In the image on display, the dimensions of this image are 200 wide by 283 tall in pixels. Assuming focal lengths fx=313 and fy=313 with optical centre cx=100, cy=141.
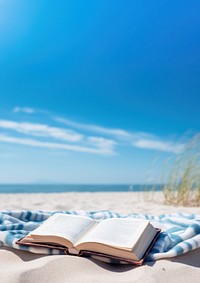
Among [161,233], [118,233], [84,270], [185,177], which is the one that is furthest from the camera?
[185,177]

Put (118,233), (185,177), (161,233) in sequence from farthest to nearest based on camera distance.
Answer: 1. (185,177)
2. (161,233)
3. (118,233)

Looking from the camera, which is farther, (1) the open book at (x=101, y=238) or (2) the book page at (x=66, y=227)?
(2) the book page at (x=66, y=227)

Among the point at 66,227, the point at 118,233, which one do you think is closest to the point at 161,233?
the point at 118,233

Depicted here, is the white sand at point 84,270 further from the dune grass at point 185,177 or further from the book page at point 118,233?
the dune grass at point 185,177

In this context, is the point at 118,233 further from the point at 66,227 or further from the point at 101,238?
the point at 66,227

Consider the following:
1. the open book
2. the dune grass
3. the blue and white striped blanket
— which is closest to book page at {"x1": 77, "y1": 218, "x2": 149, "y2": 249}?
the open book

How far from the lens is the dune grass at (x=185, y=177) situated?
405cm

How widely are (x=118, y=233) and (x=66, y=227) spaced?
25 cm

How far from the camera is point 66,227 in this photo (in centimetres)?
142

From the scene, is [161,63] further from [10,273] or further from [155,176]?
[10,273]

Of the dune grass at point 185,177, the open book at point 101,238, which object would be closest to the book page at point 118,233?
the open book at point 101,238

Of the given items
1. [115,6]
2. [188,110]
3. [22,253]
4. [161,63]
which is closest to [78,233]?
[22,253]

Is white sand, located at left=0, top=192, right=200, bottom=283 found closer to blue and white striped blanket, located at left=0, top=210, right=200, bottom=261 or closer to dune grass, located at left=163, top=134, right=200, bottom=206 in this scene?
blue and white striped blanket, located at left=0, top=210, right=200, bottom=261

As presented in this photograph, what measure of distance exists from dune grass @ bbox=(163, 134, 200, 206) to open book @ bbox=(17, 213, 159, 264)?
8.82ft
